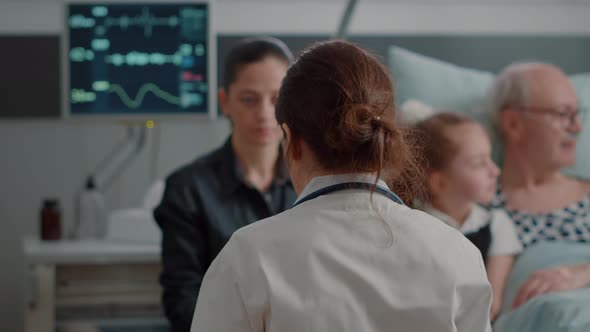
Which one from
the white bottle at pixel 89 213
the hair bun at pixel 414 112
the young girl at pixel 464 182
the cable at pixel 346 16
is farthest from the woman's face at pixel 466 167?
the white bottle at pixel 89 213

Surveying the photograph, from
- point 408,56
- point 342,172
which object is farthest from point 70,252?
point 342,172

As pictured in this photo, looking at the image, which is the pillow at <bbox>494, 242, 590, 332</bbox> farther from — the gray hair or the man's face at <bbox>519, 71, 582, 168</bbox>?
the gray hair

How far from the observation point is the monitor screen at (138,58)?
2682 millimetres

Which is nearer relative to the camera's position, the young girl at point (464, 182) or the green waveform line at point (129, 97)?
the young girl at point (464, 182)

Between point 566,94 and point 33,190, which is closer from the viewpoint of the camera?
point 566,94

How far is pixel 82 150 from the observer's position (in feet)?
9.66

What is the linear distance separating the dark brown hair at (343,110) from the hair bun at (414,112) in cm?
108

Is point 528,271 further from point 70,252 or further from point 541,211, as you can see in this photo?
point 70,252

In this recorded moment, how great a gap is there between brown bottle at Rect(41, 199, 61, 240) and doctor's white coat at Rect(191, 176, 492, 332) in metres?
1.64

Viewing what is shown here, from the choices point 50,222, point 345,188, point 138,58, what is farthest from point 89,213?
point 345,188

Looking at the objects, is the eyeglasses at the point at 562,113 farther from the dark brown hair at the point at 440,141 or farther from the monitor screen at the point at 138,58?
the monitor screen at the point at 138,58

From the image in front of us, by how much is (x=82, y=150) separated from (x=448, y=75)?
1.20 metres

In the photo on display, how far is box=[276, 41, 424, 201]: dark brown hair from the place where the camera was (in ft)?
3.65

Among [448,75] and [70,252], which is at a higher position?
[448,75]
